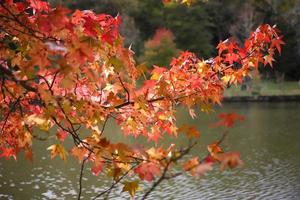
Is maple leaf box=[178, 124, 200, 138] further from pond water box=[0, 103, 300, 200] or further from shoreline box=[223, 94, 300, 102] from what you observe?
shoreline box=[223, 94, 300, 102]

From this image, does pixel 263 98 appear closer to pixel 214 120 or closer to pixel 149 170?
pixel 214 120

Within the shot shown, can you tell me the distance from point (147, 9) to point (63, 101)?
31.4 meters

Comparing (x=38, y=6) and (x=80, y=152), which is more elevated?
(x=38, y=6)

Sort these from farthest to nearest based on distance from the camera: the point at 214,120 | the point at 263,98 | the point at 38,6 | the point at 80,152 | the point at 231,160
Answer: the point at 263,98 < the point at 214,120 < the point at 38,6 < the point at 80,152 < the point at 231,160

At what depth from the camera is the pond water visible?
900 cm

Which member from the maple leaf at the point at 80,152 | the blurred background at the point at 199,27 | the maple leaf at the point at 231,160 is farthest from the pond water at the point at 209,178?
the blurred background at the point at 199,27

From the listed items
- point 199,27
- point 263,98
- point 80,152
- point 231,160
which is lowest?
point 263,98

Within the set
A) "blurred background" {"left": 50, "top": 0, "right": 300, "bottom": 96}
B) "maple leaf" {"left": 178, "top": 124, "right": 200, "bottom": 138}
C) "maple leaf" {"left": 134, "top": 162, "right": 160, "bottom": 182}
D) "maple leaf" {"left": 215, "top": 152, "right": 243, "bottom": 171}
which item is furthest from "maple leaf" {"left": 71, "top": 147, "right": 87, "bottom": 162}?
"blurred background" {"left": 50, "top": 0, "right": 300, "bottom": 96}

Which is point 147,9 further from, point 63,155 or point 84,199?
point 63,155

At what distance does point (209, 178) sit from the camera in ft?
33.4

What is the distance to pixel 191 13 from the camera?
31391mm

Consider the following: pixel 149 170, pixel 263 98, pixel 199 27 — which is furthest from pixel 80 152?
pixel 199 27

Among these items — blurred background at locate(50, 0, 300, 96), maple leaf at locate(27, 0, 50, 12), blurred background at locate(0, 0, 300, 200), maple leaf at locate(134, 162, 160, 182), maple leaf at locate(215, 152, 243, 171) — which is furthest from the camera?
blurred background at locate(50, 0, 300, 96)

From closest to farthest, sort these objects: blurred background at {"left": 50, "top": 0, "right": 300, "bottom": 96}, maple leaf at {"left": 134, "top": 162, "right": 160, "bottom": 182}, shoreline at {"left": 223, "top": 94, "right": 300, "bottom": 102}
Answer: maple leaf at {"left": 134, "top": 162, "right": 160, "bottom": 182} < shoreline at {"left": 223, "top": 94, "right": 300, "bottom": 102} < blurred background at {"left": 50, "top": 0, "right": 300, "bottom": 96}
